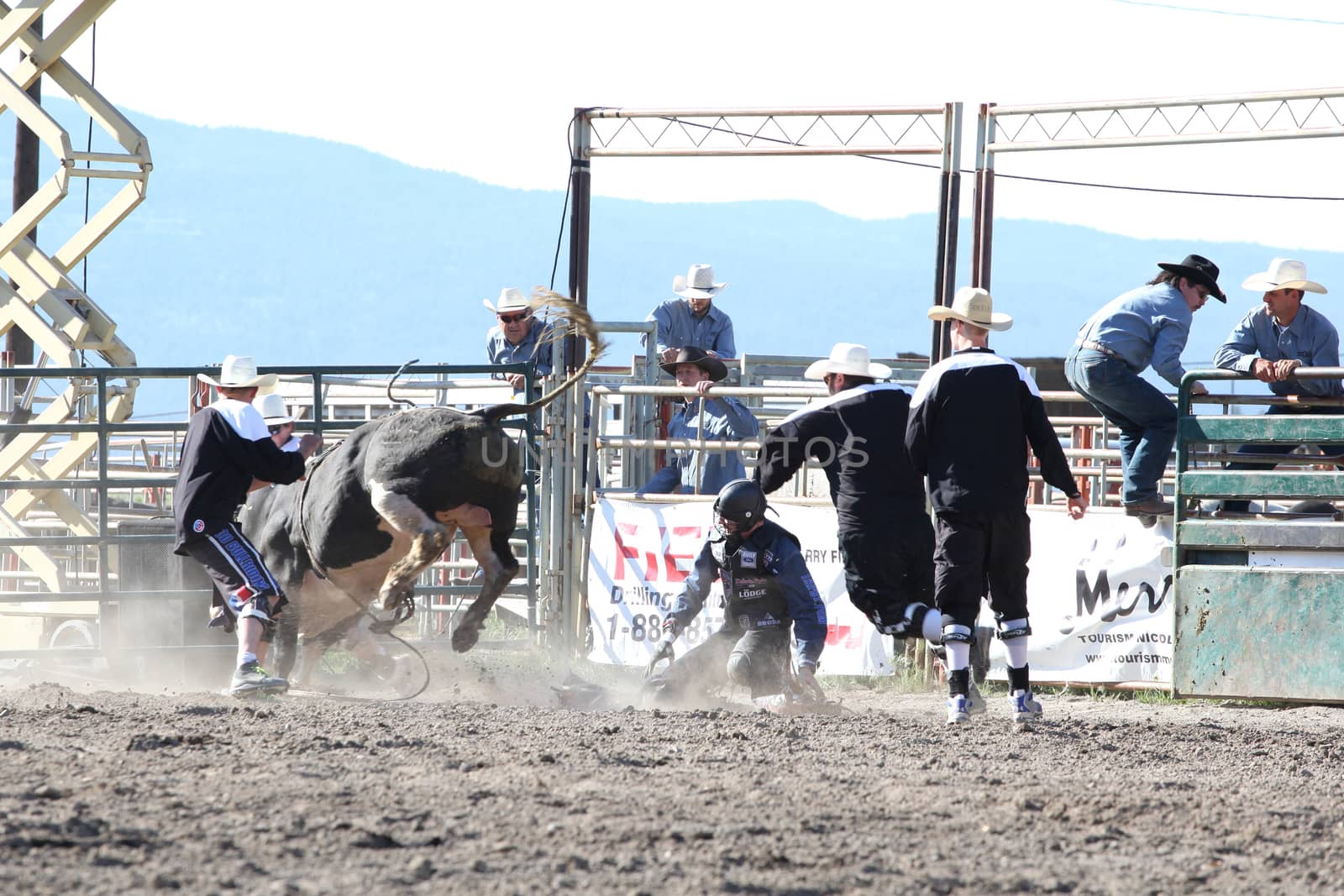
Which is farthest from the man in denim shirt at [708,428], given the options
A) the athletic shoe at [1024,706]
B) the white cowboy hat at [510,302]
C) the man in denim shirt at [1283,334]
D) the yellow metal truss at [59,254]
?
the yellow metal truss at [59,254]

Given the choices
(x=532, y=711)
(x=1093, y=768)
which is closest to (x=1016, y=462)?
(x=1093, y=768)

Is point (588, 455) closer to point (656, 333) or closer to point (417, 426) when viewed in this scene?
point (656, 333)

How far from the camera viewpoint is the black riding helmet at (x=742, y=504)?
7871mm

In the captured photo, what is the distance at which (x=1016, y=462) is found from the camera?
702 centimetres

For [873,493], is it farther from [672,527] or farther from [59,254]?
[59,254]

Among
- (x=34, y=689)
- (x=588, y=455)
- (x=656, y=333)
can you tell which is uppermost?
(x=656, y=333)

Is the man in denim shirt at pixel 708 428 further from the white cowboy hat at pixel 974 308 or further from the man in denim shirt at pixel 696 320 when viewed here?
the white cowboy hat at pixel 974 308

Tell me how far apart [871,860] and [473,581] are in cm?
588

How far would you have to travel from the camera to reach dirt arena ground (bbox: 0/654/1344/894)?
3.99 meters

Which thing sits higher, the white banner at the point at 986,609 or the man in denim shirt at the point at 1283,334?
the man in denim shirt at the point at 1283,334

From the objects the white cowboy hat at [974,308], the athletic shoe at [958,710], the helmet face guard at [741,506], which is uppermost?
the white cowboy hat at [974,308]

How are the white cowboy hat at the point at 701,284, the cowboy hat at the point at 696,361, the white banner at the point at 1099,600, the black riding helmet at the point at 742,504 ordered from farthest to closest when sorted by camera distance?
the white cowboy hat at the point at 701,284 < the cowboy hat at the point at 696,361 < the white banner at the point at 1099,600 < the black riding helmet at the point at 742,504

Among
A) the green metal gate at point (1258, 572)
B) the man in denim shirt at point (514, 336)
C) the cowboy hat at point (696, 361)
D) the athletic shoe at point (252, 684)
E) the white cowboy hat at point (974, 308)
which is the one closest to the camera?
the white cowboy hat at point (974, 308)

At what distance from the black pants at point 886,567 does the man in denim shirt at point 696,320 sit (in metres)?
3.89
